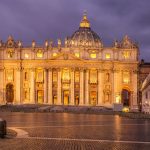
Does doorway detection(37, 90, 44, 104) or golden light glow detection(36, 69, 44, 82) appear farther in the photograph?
golden light glow detection(36, 69, 44, 82)

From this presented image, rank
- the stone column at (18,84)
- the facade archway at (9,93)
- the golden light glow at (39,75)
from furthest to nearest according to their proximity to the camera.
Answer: the facade archway at (9,93)
the golden light glow at (39,75)
the stone column at (18,84)

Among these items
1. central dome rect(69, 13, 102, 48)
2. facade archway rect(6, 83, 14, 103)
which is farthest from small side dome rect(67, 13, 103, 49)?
facade archway rect(6, 83, 14, 103)

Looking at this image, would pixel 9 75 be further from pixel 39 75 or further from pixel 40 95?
pixel 40 95

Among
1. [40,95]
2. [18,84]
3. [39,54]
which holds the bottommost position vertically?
[40,95]

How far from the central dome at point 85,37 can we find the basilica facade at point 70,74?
12.4m

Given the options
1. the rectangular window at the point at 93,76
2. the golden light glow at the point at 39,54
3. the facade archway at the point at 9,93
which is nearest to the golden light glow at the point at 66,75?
the rectangular window at the point at 93,76

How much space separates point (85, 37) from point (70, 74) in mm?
22247

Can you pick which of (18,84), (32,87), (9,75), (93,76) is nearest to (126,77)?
(93,76)

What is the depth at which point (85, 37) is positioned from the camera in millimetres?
142125

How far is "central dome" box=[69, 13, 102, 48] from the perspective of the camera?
139375 millimetres

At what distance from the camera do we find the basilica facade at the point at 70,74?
122 meters

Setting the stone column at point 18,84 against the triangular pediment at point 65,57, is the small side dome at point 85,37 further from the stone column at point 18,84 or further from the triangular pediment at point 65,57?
the stone column at point 18,84

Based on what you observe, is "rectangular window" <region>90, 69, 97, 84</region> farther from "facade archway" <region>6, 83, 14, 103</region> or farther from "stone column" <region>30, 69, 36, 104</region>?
"facade archway" <region>6, 83, 14, 103</region>

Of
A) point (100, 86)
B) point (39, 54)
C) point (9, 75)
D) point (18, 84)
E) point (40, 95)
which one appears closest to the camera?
point (100, 86)
